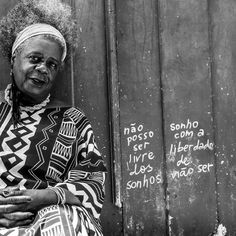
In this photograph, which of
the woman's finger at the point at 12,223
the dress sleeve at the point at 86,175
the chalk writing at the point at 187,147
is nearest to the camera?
the woman's finger at the point at 12,223

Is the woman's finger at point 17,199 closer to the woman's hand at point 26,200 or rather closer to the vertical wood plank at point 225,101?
the woman's hand at point 26,200

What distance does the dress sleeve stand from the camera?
2105 millimetres

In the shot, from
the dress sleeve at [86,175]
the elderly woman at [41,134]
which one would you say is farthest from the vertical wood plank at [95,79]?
the dress sleeve at [86,175]

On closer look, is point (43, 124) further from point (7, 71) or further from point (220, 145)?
point (220, 145)

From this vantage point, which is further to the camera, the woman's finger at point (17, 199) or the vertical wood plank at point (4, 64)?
the vertical wood plank at point (4, 64)

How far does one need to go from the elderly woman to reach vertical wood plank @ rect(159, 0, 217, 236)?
21.1 inches

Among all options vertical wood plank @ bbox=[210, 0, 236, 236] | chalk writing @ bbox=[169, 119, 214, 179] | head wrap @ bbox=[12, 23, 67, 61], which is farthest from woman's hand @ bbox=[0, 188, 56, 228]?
vertical wood plank @ bbox=[210, 0, 236, 236]

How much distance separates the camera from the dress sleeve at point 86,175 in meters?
2.11

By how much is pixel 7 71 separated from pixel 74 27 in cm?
41

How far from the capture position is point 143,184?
2.68m

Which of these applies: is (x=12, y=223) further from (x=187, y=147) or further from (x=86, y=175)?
(x=187, y=147)

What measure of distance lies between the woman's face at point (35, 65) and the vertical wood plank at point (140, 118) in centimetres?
50

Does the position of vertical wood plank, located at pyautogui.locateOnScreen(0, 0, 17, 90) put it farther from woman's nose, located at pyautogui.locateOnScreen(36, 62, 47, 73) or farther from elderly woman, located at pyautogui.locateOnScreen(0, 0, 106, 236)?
woman's nose, located at pyautogui.locateOnScreen(36, 62, 47, 73)

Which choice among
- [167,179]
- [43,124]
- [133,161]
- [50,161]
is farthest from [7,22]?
[167,179]
